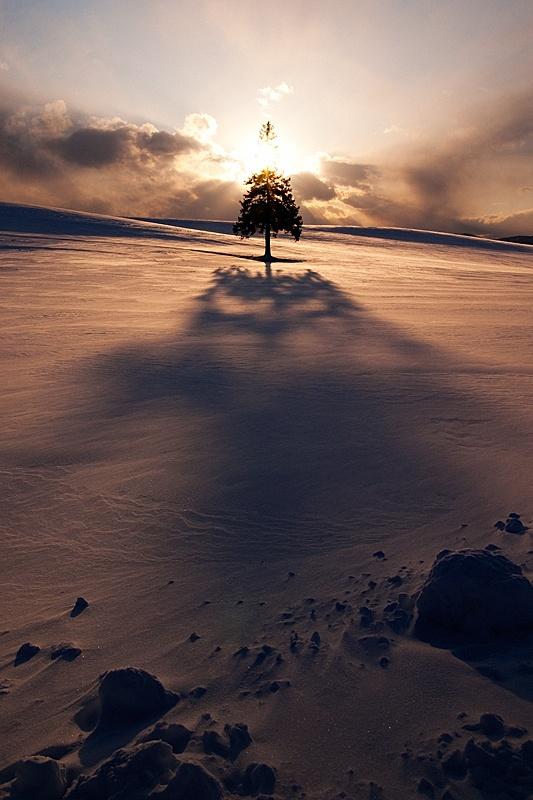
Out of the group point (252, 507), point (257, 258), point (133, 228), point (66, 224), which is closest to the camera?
point (252, 507)

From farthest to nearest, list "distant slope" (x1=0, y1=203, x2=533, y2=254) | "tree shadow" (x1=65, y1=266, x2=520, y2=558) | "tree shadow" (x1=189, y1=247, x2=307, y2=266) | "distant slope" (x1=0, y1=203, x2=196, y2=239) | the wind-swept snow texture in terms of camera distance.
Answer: "distant slope" (x1=0, y1=203, x2=533, y2=254), "distant slope" (x1=0, y1=203, x2=196, y2=239), "tree shadow" (x1=189, y1=247, x2=307, y2=266), "tree shadow" (x1=65, y1=266, x2=520, y2=558), the wind-swept snow texture

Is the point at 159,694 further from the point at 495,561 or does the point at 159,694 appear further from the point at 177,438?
the point at 177,438

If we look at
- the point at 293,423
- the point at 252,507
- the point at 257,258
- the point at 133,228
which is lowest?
the point at 252,507

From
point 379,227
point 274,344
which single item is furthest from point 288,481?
point 379,227

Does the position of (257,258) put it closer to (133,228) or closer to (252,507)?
(133,228)

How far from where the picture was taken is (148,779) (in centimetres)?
180

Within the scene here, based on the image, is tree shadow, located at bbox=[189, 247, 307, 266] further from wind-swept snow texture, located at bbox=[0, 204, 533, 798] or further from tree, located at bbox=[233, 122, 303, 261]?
wind-swept snow texture, located at bbox=[0, 204, 533, 798]

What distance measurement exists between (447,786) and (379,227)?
2247 inches

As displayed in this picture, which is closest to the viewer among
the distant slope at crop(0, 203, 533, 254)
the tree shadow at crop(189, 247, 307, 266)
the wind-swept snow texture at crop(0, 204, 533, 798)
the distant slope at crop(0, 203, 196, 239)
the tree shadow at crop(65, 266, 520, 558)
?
the wind-swept snow texture at crop(0, 204, 533, 798)

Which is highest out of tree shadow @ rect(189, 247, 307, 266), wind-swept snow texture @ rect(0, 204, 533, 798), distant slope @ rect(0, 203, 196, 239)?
distant slope @ rect(0, 203, 196, 239)

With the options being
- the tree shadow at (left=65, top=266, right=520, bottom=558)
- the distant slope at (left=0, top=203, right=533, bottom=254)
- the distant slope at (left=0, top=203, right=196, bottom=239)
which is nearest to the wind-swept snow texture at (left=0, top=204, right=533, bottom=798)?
the tree shadow at (left=65, top=266, right=520, bottom=558)

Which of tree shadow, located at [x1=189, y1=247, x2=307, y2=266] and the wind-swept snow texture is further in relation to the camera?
tree shadow, located at [x1=189, y1=247, x2=307, y2=266]

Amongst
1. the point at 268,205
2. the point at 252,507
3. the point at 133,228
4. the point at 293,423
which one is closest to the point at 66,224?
the point at 133,228

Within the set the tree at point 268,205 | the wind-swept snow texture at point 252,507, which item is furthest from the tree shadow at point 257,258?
the wind-swept snow texture at point 252,507
